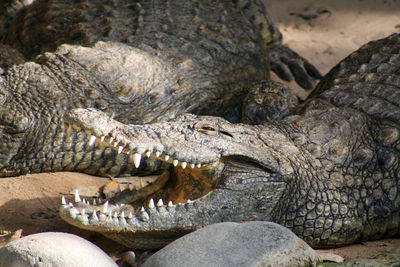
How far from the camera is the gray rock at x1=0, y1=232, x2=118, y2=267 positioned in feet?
8.87

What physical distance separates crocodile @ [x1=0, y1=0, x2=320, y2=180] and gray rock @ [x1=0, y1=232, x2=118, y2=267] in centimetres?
150

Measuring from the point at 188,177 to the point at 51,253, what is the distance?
101 centimetres

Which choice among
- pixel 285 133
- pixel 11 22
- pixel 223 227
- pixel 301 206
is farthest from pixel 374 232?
pixel 11 22

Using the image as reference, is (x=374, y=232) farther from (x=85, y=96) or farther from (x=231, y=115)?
(x=85, y=96)

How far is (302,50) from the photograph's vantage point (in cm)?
672

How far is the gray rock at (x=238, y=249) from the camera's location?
2760mm

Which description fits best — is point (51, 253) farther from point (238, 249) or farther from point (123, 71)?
point (123, 71)

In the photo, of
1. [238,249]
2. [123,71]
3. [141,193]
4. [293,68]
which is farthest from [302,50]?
[238,249]

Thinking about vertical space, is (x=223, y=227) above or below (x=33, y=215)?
above

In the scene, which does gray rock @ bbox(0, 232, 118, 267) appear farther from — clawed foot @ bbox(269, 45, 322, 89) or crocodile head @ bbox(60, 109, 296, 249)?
clawed foot @ bbox(269, 45, 322, 89)

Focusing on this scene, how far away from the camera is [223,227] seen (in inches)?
118

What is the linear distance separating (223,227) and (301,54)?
404 centimetres

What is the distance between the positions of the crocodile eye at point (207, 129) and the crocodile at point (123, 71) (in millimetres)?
1131

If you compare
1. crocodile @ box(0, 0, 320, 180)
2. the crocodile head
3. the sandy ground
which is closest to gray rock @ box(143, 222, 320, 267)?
the crocodile head
